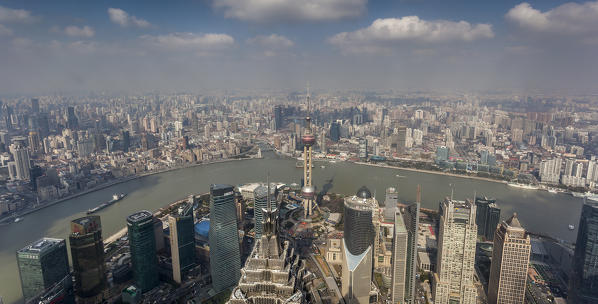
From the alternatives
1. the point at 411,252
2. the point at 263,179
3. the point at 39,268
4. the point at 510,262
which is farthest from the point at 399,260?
the point at 263,179

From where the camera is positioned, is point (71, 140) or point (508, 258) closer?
point (508, 258)

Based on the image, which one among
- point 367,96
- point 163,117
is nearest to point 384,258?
point 163,117

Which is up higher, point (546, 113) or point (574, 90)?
point (574, 90)

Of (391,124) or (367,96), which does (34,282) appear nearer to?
(391,124)

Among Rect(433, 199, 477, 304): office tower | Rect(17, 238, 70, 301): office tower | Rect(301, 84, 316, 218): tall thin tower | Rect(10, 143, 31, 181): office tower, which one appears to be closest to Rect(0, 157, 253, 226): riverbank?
Rect(10, 143, 31, 181): office tower

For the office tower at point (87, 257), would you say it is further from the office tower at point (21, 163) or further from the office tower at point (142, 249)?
the office tower at point (21, 163)

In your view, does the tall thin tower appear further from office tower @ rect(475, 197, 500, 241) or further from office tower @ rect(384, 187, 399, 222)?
office tower @ rect(475, 197, 500, 241)
